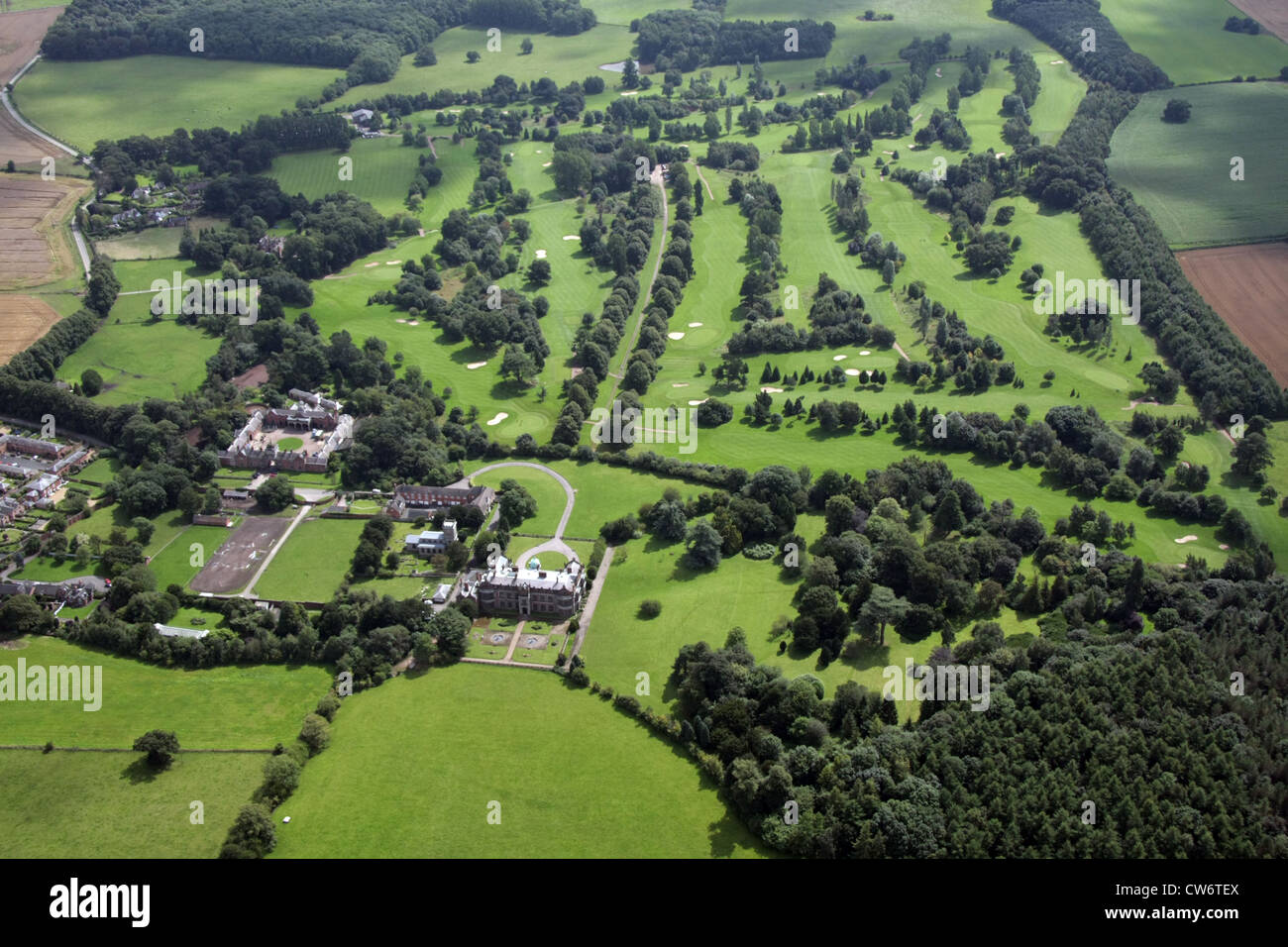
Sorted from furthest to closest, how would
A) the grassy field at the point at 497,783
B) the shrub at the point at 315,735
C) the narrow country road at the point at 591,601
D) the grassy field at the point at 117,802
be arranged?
1. the narrow country road at the point at 591,601
2. the shrub at the point at 315,735
3. the grassy field at the point at 497,783
4. the grassy field at the point at 117,802

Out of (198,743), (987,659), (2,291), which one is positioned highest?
(2,291)

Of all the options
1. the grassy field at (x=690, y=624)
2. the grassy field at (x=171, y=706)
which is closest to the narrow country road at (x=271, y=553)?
the grassy field at (x=171, y=706)

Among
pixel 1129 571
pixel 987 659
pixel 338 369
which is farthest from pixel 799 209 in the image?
pixel 987 659

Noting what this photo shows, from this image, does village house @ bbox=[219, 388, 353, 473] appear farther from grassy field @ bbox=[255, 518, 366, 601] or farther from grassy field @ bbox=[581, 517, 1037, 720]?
grassy field @ bbox=[581, 517, 1037, 720]

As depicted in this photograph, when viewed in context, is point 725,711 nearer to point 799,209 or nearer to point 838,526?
point 838,526

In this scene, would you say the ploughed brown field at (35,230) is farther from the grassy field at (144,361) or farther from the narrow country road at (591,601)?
the narrow country road at (591,601)

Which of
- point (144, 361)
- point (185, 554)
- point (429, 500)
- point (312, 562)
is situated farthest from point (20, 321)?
point (429, 500)

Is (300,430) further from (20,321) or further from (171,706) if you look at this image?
(20,321)
